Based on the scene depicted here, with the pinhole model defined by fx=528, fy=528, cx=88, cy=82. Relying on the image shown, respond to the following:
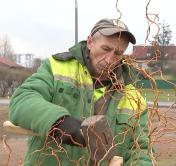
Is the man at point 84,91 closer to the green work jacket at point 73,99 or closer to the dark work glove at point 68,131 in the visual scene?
the green work jacket at point 73,99

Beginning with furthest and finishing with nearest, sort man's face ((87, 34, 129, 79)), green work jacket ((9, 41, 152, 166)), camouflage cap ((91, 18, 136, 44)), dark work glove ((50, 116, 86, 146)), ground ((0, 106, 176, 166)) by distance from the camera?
green work jacket ((9, 41, 152, 166))
camouflage cap ((91, 18, 136, 44))
man's face ((87, 34, 129, 79))
dark work glove ((50, 116, 86, 146))
ground ((0, 106, 176, 166))

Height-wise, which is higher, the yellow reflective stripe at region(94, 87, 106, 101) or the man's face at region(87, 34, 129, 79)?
the man's face at region(87, 34, 129, 79)

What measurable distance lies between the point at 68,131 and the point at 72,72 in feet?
2.20

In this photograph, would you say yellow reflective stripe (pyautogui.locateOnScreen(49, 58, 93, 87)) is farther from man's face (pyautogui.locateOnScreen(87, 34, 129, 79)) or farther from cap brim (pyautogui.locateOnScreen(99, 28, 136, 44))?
cap brim (pyautogui.locateOnScreen(99, 28, 136, 44))

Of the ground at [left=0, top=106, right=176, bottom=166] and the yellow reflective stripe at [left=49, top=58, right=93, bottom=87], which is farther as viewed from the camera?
the yellow reflective stripe at [left=49, top=58, right=93, bottom=87]

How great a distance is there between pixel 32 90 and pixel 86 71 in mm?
324

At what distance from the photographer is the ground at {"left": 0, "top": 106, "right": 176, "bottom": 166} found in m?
1.67

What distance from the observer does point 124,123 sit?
2586 millimetres

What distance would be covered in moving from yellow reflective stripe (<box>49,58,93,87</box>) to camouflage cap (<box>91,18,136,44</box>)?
19cm

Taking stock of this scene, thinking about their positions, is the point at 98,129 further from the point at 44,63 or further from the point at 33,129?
the point at 44,63

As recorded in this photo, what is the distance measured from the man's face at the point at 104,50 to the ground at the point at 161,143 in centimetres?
31

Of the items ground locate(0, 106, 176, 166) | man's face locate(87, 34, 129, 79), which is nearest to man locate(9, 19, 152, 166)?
man's face locate(87, 34, 129, 79)

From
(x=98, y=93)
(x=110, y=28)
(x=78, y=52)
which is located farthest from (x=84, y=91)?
(x=110, y=28)

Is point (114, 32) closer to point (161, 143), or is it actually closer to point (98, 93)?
point (98, 93)
